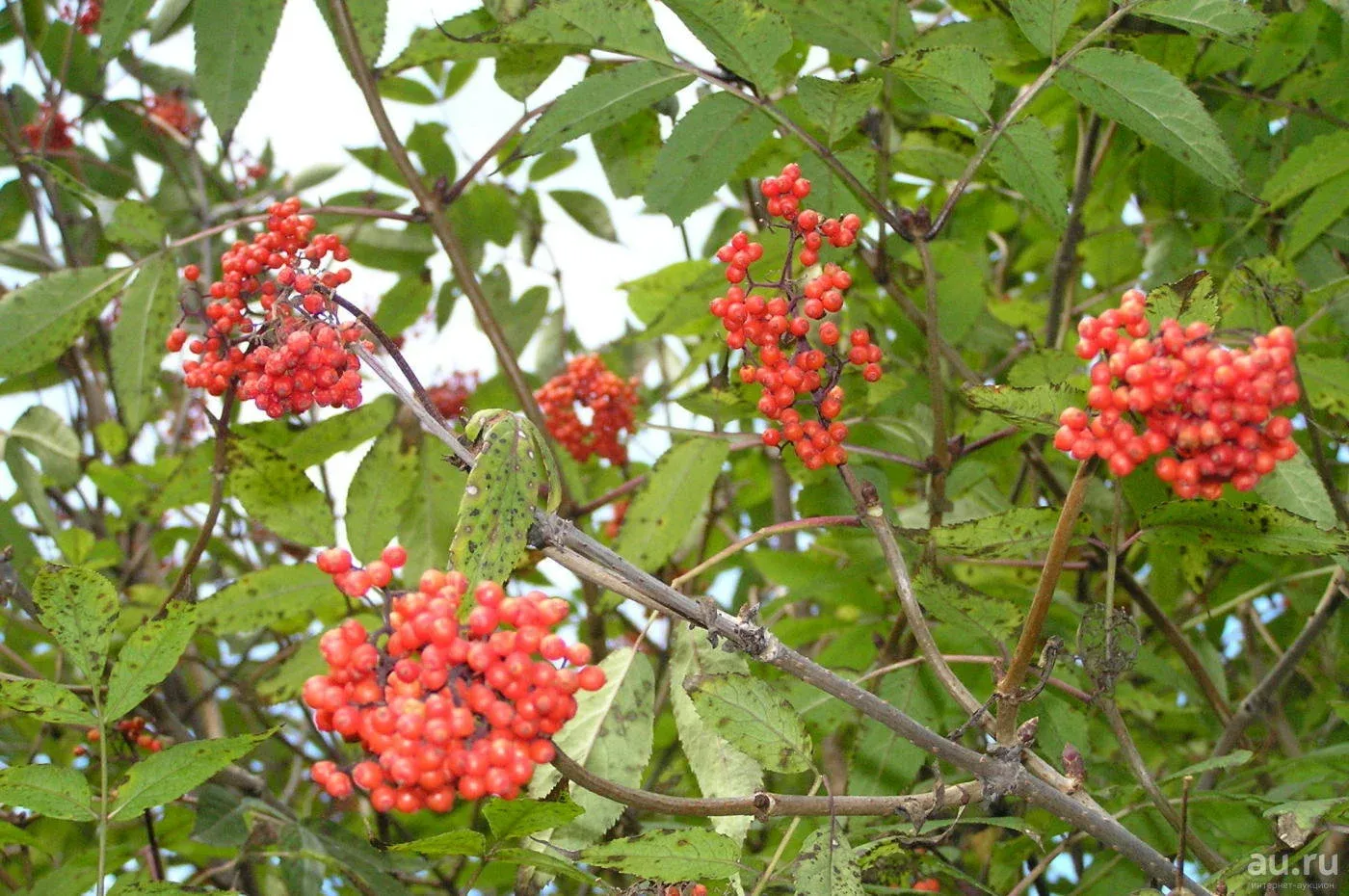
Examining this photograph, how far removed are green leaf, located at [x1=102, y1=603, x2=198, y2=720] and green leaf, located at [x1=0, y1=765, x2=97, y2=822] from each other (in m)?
0.08

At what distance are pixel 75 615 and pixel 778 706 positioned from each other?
2.77ft

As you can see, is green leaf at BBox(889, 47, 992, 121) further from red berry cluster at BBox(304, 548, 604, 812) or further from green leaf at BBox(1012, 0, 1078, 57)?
red berry cluster at BBox(304, 548, 604, 812)

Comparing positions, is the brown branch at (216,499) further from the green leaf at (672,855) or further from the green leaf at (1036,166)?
the green leaf at (1036,166)

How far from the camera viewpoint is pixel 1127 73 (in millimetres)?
1569

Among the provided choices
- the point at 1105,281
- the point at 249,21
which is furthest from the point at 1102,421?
the point at 1105,281

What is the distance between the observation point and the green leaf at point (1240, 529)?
129cm

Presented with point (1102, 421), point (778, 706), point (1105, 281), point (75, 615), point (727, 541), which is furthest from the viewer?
point (727, 541)

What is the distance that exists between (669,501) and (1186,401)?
96 cm

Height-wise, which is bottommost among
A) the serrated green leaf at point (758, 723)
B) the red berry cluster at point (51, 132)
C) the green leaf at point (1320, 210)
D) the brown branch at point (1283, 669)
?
the brown branch at point (1283, 669)

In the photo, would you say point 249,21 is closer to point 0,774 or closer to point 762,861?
point 0,774

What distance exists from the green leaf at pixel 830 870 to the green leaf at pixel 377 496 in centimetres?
94

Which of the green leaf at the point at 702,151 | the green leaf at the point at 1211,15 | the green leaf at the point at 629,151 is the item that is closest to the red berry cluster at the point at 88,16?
the green leaf at the point at 629,151

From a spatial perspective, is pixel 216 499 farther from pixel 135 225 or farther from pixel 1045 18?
pixel 1045 18

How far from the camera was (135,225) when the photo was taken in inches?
83.7
